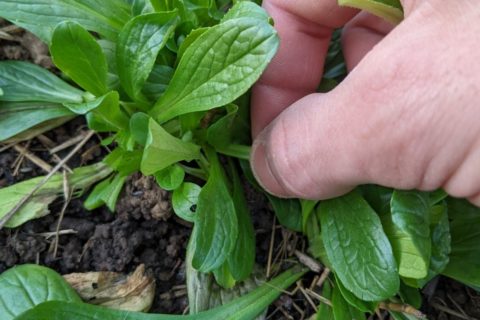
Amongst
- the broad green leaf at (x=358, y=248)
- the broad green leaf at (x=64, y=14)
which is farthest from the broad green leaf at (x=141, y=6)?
the broad green leaf at (x=358, y=248)

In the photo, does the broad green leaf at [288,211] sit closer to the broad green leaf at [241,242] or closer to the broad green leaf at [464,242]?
the broad green leaf at [241,242]

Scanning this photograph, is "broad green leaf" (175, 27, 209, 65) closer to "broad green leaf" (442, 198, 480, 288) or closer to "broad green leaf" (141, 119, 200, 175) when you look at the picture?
"broad green leaf" (141, 119, 200, 175)

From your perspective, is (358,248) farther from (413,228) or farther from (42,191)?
(42,191)

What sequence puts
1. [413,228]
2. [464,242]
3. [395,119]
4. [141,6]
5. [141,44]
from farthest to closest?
[464,242] → [141,6] → [141,44] → [413,228] → [395,119]

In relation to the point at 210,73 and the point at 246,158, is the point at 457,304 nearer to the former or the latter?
the point at 246,158

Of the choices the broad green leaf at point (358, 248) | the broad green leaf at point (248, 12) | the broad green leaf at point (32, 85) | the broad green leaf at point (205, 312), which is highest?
the broad green leaf at point (248, 12)

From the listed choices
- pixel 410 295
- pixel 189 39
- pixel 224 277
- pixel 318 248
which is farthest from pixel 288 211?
pixel 189 39
